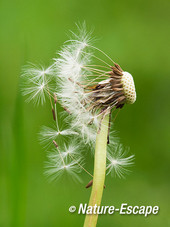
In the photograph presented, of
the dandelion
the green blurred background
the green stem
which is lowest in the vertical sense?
the green stem

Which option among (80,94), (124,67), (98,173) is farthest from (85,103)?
(124,67)

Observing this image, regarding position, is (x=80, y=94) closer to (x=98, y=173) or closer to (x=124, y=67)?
(x=98, y=173)

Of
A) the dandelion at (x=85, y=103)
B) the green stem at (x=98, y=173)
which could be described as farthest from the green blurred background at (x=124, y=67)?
the green stem at (x=98, y=173)

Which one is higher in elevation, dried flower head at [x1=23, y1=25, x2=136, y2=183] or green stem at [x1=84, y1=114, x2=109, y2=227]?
dried flower head at [x1=23, y1=25, x2=136, y2=183]

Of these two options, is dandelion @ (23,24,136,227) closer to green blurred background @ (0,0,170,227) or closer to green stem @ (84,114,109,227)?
green stem @ (84,114,109,227)

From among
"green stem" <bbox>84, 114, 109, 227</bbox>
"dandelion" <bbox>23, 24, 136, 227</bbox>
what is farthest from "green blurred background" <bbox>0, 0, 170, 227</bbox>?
"green stem" <bbox>84, 114, 109, 227</bbox>

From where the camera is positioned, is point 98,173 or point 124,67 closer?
point 98,173

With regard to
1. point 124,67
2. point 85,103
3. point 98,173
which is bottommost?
point 98,173
